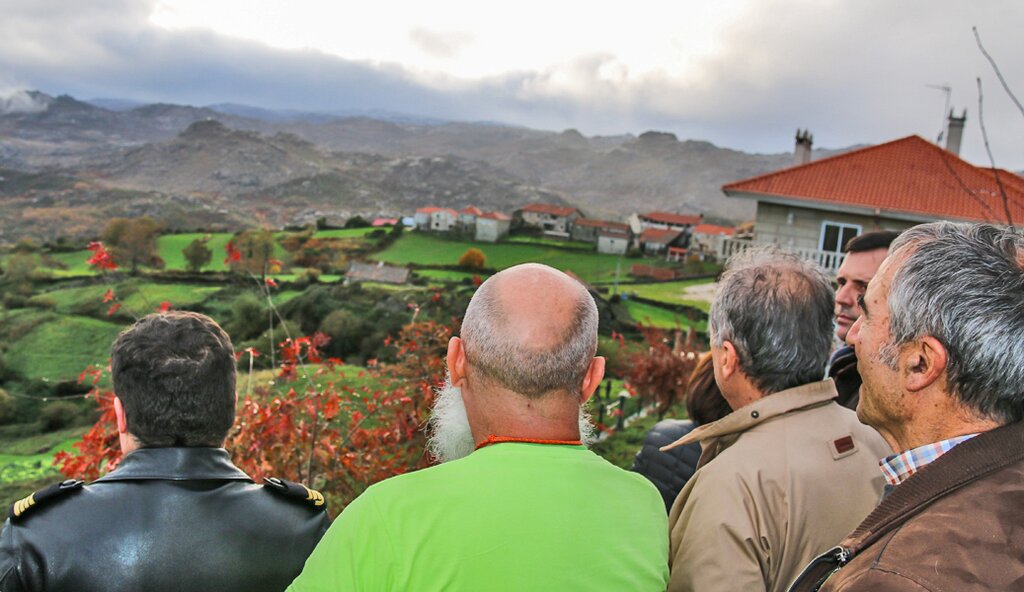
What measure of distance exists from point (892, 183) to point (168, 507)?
17191 mm

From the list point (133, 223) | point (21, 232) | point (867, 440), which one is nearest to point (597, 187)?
point (133, 223)

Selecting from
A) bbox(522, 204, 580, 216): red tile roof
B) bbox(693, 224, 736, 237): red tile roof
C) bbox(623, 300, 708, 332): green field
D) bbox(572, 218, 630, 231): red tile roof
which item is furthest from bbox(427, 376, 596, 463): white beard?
bbox(522, 204, 580, 216): red tile roof

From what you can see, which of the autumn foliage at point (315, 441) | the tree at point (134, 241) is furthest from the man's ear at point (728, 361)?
the tree at point (134, 241)

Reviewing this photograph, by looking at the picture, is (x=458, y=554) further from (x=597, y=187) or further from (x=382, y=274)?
(x=597, y=187)

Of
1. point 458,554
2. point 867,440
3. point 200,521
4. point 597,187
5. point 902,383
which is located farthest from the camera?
point 597,187

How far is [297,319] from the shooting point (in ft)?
41.2

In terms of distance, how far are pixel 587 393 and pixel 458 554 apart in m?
0.52

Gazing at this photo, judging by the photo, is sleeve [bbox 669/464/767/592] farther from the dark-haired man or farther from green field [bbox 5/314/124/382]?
green field [bbox 5/314/124/382]

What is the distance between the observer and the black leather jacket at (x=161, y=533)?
1.75m

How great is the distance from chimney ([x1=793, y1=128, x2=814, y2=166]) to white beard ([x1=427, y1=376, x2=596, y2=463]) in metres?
18.9

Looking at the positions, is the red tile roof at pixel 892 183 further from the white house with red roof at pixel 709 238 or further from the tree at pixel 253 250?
the tree at pixel 253 250

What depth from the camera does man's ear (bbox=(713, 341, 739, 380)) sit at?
2320 mm

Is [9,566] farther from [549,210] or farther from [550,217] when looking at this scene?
[549,210]

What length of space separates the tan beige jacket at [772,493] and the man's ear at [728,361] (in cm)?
15
